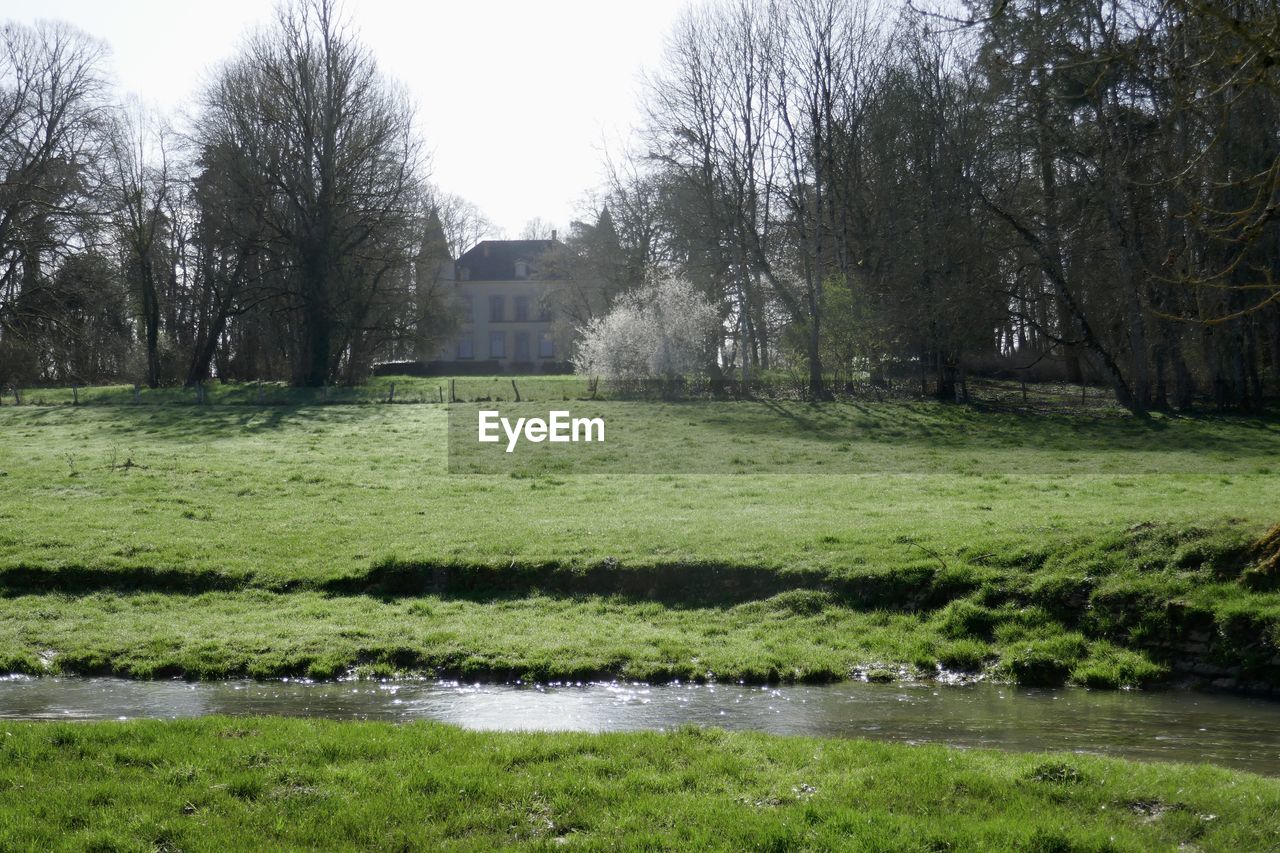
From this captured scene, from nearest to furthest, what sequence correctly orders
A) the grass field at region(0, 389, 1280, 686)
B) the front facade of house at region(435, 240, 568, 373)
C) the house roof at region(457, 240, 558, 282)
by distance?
the grass field at region(0, 389, 1280, 686), the front facade of house at region(435, 240, 568, 373), the house roof at region(457, 240, 558, 282)

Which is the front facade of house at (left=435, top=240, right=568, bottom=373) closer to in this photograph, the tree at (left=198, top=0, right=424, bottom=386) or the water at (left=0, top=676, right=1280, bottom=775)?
the tree at (left=198, top=0, right=424, bottom=386)

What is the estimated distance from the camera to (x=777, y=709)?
9945 mm

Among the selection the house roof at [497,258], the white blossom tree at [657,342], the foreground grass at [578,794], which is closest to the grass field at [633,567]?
the foreground grass at [578,794]

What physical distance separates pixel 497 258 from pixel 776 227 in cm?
4818

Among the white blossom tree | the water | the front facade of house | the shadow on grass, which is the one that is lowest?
the water

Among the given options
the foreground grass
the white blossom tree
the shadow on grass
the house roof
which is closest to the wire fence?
the white blossom tree

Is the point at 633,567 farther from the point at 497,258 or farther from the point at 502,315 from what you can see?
the point at 497,258

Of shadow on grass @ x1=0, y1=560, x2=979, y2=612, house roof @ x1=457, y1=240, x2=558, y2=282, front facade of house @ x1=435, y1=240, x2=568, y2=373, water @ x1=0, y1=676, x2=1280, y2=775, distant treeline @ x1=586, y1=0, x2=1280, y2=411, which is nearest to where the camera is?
water @ x1=0, y1=676, x2=1280, y2=775

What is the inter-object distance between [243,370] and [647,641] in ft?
168

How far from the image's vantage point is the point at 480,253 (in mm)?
94125

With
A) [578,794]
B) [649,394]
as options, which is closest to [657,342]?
[649,394]

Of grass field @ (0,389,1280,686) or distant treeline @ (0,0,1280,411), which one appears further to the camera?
distant treeline @ (0,0,1280,411)

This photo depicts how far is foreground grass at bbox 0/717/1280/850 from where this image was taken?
5.88 metres

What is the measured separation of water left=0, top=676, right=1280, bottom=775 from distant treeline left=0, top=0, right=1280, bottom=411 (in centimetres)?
1939
